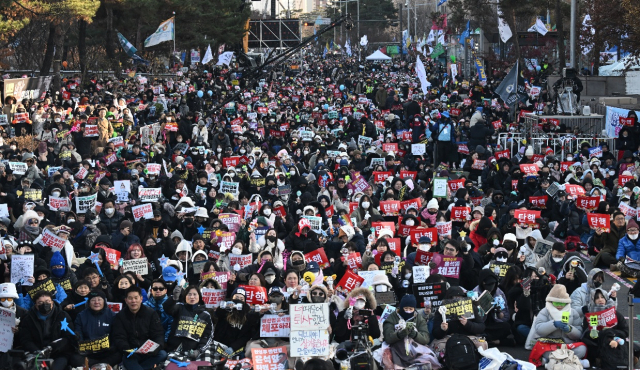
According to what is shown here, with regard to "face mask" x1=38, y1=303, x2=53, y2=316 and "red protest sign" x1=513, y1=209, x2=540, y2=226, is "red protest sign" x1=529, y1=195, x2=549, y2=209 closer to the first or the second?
"red protest sign" x1=513, y1=209, x2=540, y2=226

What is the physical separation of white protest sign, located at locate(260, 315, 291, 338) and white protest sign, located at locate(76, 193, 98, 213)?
632cm

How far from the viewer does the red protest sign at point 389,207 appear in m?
16.0

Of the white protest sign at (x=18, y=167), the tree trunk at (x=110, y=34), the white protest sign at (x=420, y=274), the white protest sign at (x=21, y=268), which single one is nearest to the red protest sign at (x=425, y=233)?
the white protest sign at (x=420, y=274)

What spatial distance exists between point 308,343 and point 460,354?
1.49 meters

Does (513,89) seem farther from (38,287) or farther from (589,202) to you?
(38,287)

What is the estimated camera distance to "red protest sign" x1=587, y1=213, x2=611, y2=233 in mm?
14836

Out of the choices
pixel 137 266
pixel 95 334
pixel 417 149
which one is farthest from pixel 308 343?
pixel 417 149

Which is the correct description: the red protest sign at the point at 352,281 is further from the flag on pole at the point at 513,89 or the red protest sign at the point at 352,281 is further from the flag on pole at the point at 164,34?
the flag on pole at the point at 164,34

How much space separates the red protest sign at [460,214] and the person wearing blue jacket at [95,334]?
692 centimetres

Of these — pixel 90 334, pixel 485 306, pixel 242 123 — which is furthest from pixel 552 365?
pixel 242 123

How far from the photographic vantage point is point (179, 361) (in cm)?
973

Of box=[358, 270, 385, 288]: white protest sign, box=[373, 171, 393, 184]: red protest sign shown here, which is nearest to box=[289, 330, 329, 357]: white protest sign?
box=[358, 270, 385, 288]: white protest sign

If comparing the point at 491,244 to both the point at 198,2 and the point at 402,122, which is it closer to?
the point at 402,122

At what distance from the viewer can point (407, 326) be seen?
969cm
